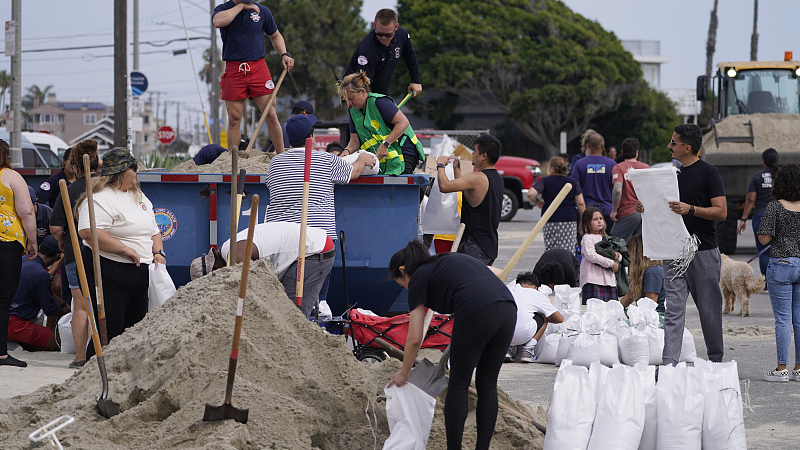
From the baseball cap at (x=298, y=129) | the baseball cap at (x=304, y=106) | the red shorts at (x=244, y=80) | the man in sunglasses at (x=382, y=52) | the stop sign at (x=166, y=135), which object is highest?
the stop sign at (x=166, y=135)

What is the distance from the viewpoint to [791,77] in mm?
17000

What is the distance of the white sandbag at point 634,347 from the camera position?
24.2ft

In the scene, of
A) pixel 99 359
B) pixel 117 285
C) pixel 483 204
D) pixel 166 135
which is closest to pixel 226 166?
pixel 117 285

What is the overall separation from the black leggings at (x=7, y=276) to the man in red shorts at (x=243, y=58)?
7.20 ft

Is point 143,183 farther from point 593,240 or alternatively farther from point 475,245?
point 593,240

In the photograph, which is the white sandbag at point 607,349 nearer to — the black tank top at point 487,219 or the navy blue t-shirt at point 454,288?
the black tank top at point 487,219

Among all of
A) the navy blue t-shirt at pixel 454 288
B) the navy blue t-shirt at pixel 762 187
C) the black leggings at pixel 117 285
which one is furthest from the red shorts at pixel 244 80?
the navy blue t-shirt at pixel 762 187

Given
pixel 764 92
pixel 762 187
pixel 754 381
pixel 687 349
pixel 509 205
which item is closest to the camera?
pixel 754 381

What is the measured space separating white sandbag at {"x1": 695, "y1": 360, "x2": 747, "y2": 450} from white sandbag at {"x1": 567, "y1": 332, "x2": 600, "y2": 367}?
2644mm

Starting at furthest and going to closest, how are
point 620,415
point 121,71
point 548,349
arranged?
1. point 121,71
2. point 548,349
3. point 620,415

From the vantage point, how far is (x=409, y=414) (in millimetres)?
4602

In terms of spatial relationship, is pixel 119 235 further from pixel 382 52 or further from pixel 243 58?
pixel 382 52

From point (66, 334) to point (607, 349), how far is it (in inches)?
188

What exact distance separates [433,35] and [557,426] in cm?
3866
